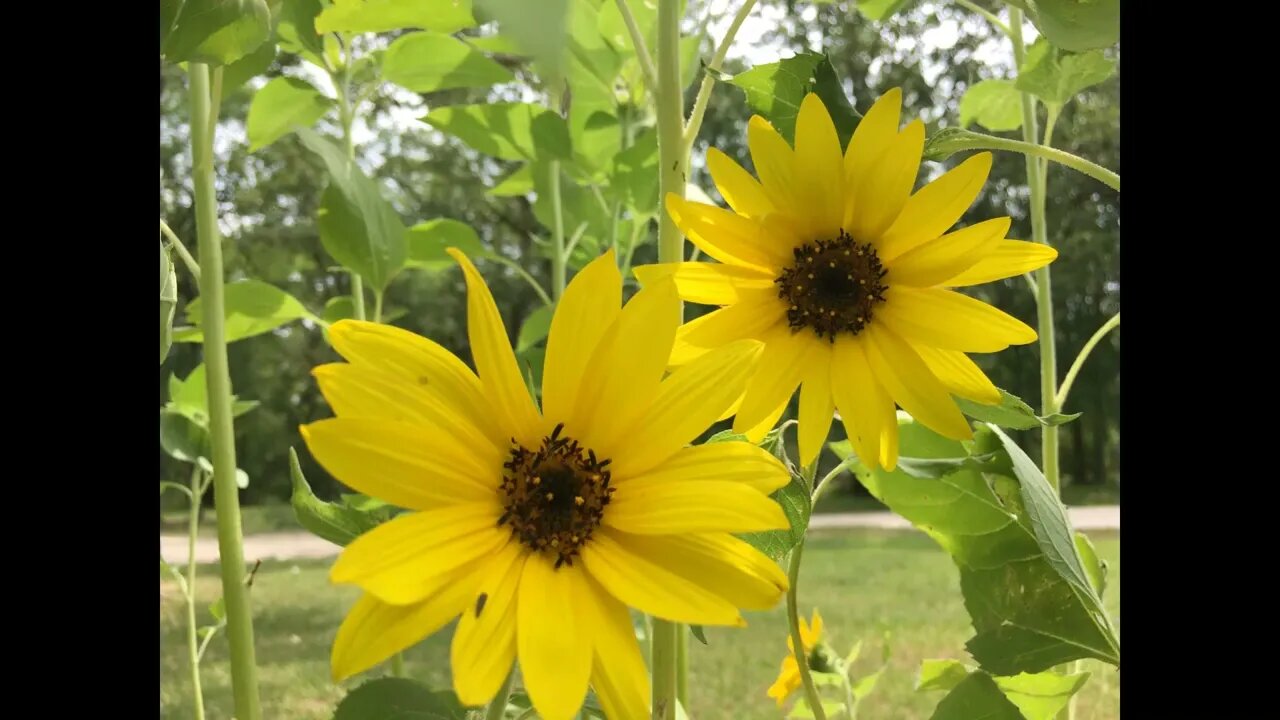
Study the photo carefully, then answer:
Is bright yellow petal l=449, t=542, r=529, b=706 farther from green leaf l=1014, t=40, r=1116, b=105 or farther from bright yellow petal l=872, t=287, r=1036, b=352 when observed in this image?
green leaf l=1014, t=40, r=1116, b=105

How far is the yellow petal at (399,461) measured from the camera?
13cm

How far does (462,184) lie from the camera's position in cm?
295

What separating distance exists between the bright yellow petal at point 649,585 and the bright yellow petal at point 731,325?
38mm

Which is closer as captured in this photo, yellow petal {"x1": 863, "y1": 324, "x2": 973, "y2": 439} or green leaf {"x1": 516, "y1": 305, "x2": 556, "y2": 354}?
yellow petal {"x1": 863, "y1": 324, "x2": 973, "y2": 439}

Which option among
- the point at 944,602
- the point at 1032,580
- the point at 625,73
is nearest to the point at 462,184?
the point at 944,602

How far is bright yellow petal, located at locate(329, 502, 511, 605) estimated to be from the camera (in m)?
0.12

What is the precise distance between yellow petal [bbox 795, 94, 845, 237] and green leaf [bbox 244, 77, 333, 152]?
187mm

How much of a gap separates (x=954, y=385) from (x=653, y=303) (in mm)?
60

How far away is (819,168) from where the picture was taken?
0.56ft

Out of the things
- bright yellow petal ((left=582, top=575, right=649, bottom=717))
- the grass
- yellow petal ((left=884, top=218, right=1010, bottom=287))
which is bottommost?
the grass

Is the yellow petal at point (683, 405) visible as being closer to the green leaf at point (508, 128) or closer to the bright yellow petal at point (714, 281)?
the bright yellow petal at point (714, 281)

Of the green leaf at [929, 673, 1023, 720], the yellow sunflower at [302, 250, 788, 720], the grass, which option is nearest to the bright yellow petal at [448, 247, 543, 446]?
the yellow sunflower at [302, 250, 788, 720]

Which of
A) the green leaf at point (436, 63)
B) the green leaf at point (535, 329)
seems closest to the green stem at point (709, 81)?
the green leaf at point (436, 63)

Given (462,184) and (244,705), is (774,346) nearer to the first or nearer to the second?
(244,705)
